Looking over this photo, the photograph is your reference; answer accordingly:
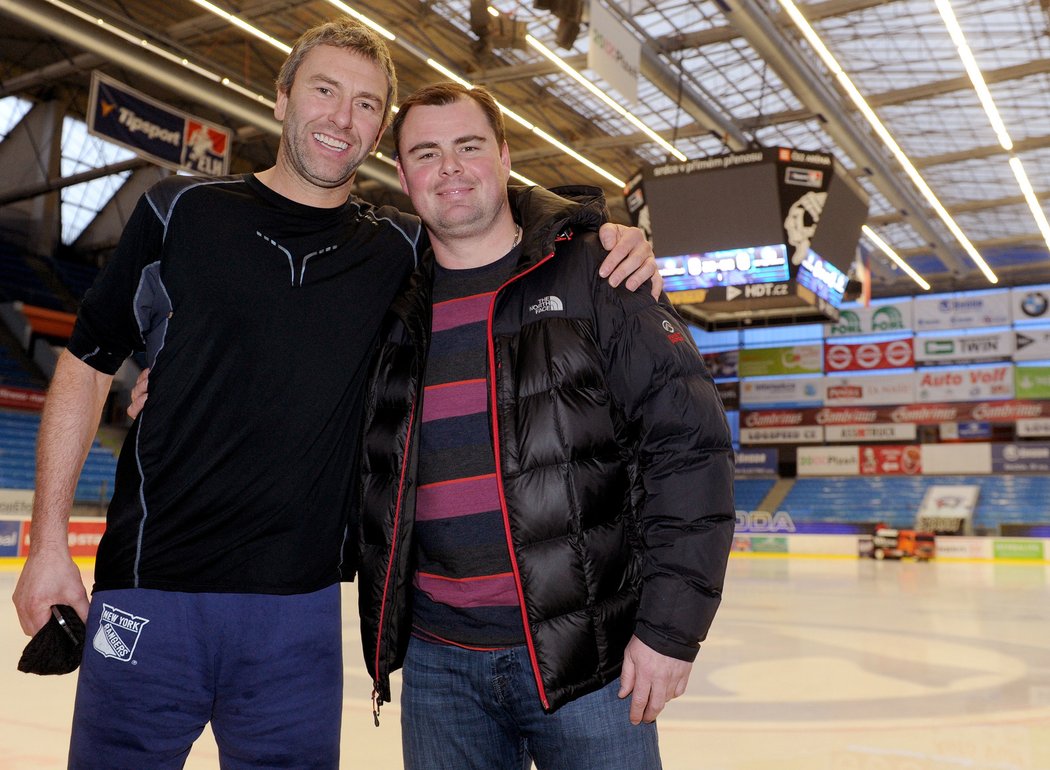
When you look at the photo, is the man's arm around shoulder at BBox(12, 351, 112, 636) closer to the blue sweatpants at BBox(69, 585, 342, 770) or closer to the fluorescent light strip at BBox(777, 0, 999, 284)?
the blue sweatpants at BBox(69, 585, 342, 770)

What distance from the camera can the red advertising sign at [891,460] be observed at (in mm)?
27266

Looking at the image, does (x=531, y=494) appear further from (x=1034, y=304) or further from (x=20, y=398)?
(x=1034, y=304)

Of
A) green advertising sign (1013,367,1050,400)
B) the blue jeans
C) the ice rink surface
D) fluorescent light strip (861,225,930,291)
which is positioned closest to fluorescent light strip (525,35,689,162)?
fluorescent light strip (861,225,930,291)

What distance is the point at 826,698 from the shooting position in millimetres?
5375

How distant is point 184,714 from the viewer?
71.2 inches

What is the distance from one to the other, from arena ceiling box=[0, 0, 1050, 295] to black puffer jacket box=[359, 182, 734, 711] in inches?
359

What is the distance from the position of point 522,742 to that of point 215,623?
694 mm

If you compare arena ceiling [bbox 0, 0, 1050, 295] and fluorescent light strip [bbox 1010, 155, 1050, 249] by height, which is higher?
arena ceiling [bbox 0, 0, 1050, 295]

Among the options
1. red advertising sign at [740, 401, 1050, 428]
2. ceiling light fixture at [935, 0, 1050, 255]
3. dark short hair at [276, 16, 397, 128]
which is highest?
ceiling light fixture at [935, 0, 1050, 255]

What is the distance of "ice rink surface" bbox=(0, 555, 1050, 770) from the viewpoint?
4.06 meters

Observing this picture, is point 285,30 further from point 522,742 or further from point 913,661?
point 522,742

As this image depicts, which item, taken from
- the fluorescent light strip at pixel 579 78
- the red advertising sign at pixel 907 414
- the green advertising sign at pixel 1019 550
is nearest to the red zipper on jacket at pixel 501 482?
the fluorescent light strip at pixel 579 78

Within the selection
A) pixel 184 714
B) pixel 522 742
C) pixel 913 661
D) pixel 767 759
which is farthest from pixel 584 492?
pixel 913 661

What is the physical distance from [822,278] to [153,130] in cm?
872
